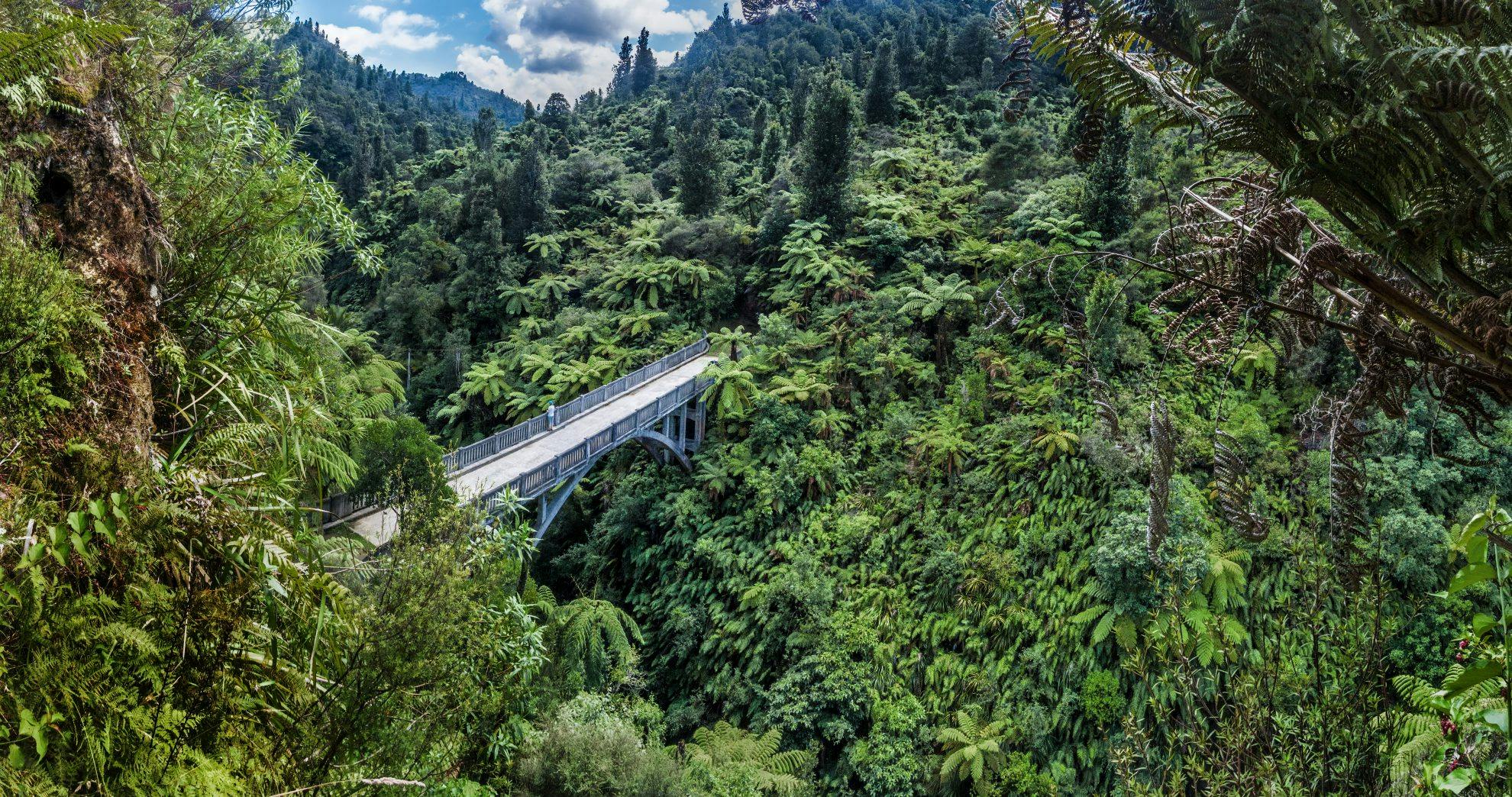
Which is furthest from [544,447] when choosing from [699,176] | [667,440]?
[699,176]

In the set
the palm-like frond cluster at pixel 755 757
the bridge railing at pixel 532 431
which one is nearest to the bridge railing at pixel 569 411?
the bridge railing at pixel 532 431

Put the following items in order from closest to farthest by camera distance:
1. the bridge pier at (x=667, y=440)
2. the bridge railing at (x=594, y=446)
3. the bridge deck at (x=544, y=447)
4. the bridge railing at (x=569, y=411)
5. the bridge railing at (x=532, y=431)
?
the bridge railing at (x=532, y=431) < the bridge deck at (x=544, y=447) < the bridge railing at (x=594, y=446) < the bridge railing at (x=569, y=411) < the bridge pier at (x=667, y=440)

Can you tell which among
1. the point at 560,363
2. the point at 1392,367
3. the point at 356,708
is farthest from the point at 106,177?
the point at 560,363

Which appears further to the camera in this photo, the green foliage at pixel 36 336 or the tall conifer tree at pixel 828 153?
the tall conifer tree at pixel 828 153

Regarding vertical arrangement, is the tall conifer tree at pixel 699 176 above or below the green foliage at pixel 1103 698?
above

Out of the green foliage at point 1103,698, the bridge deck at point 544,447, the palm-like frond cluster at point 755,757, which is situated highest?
the bridge deck at point 544,447

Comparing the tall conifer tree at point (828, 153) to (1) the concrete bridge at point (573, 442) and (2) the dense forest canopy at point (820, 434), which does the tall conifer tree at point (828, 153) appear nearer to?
(2) the dense forest canopy at point (820, 434)

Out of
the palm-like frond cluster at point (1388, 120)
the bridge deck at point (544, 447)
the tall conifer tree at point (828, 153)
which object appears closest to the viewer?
the palm-like frond cluster at point (1388, 120)

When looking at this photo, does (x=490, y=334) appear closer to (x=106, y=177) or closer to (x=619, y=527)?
(x=619, y=527)
